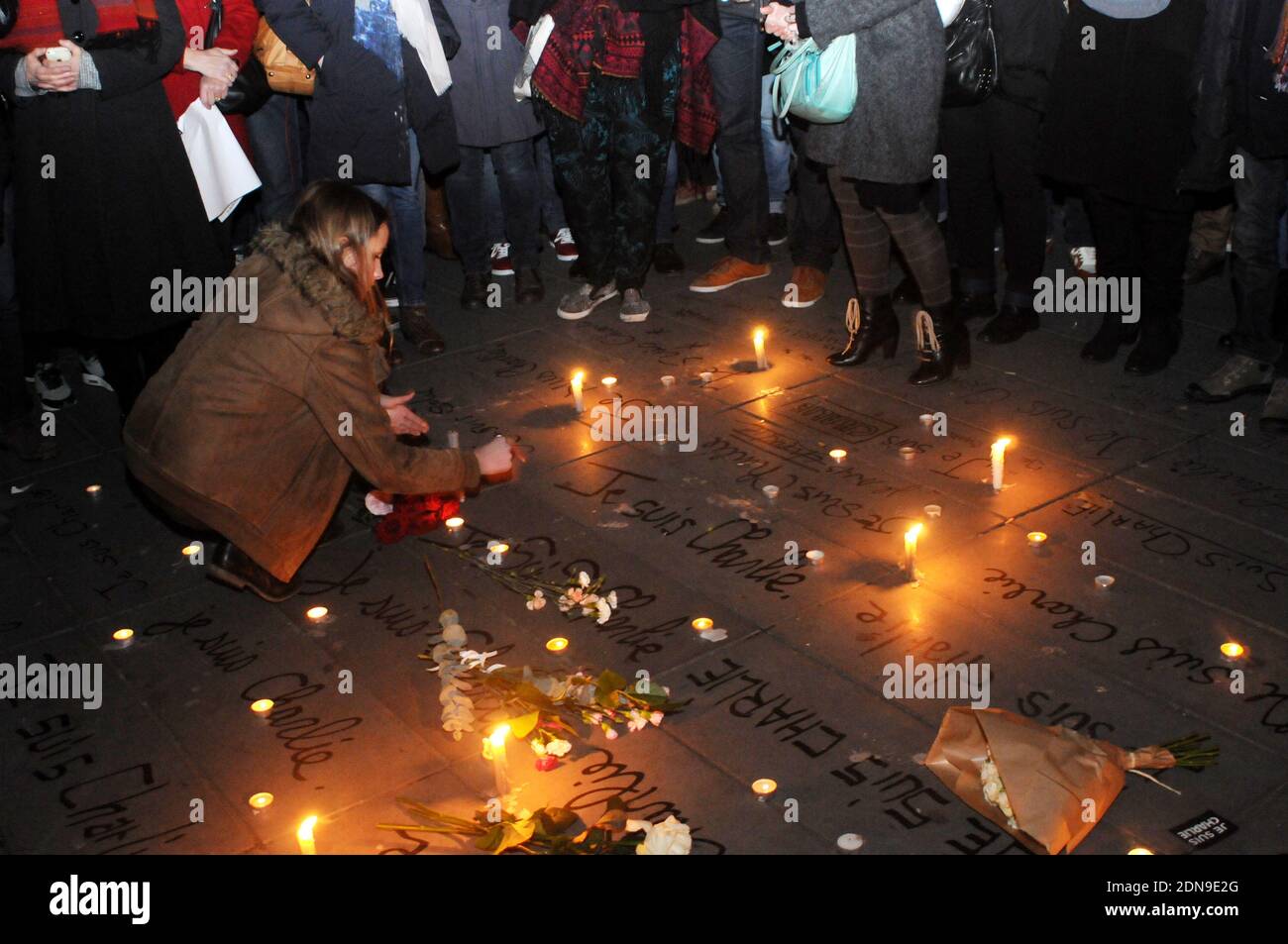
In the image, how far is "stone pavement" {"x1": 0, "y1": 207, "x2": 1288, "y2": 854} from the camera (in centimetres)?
305

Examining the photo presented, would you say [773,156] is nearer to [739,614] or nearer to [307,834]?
[739,614]

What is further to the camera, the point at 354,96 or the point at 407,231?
the point at 407,231

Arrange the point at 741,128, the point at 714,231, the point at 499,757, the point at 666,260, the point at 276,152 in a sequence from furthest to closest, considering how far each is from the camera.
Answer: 1. the point at 714,231
2. the point at 666,260
3. the point at 741,128
4. the point at 276,152
5. the point at 499,757

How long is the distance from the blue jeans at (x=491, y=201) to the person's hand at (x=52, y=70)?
191cm

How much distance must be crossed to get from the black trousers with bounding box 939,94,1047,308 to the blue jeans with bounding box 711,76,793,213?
1.17m

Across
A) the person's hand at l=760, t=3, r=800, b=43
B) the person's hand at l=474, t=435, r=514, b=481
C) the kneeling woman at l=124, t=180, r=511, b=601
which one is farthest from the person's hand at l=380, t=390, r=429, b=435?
the person's hand at l=760, t=3, r=800, b=43

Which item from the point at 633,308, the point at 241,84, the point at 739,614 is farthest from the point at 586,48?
the point at 739,614

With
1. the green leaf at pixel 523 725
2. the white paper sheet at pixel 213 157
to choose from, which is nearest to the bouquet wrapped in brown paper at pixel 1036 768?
the green leaf at pixel 523 725

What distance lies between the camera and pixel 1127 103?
488cm

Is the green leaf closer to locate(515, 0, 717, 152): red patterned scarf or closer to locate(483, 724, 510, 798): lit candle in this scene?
locate(483, 724, 510, 798): lit candle

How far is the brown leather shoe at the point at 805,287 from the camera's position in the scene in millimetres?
5934

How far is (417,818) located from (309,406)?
124cm

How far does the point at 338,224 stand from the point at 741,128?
2969 mm
